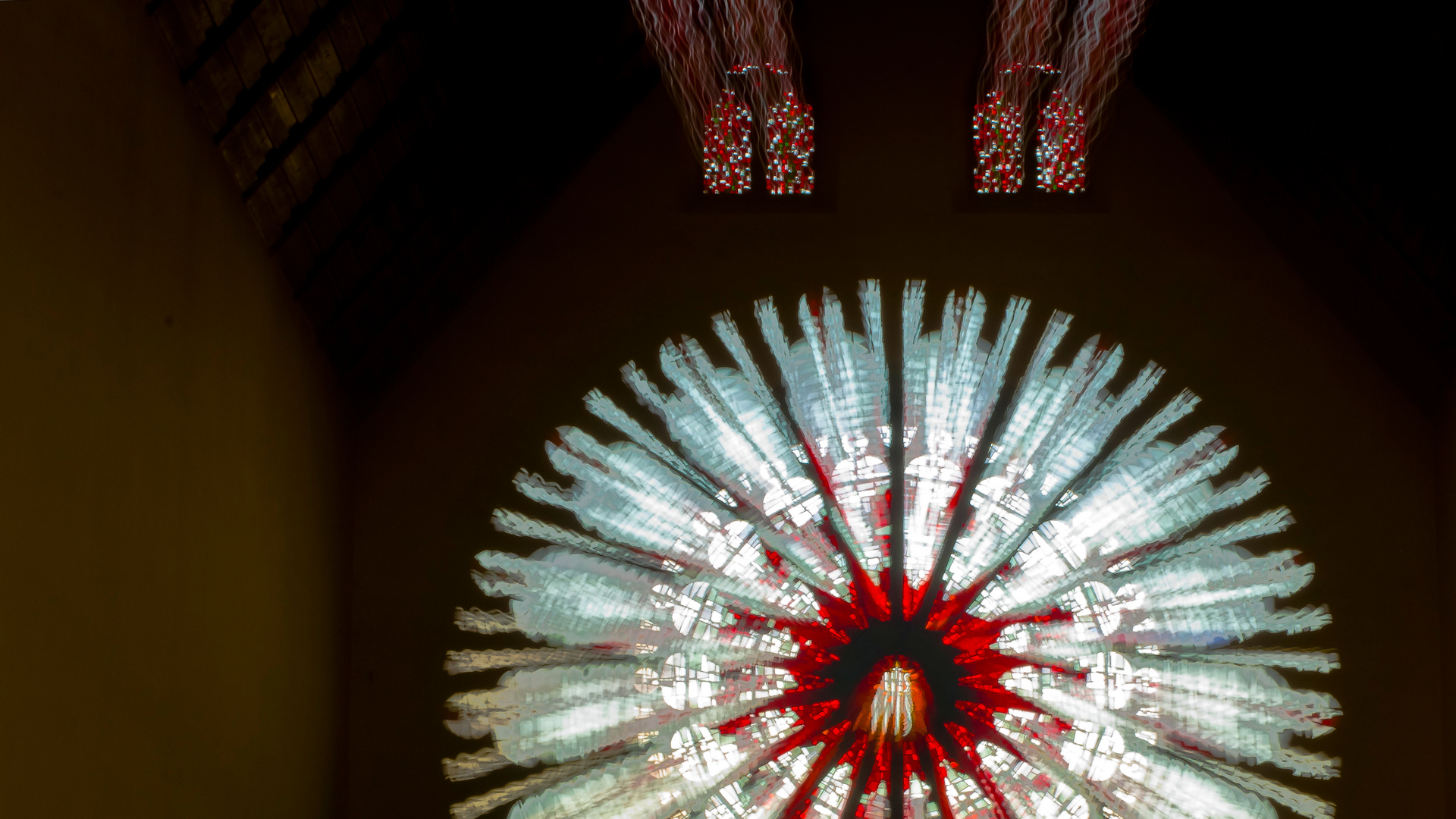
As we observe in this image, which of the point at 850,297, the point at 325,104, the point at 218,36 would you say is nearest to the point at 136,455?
the point at 218,36

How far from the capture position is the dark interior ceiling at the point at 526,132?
11.4 ft

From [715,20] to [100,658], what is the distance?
320cm

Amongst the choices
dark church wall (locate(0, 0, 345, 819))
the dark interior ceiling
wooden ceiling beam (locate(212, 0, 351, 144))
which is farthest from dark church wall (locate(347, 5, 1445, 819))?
wooden ceiling beam (locate(212, 0, 351, 144))

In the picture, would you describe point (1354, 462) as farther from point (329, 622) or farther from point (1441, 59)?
point (329, 622)

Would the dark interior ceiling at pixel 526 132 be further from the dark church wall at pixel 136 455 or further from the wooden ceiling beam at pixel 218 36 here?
the dark church wall at pixel 136 455

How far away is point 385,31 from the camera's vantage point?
3668 mm

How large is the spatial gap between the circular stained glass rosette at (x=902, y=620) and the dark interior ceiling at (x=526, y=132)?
0.90 meters

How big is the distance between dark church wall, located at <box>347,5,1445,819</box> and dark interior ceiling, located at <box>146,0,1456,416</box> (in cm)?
14

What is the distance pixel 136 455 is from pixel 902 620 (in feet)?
9.23

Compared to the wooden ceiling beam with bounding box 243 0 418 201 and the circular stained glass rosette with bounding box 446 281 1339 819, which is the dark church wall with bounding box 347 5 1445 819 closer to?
the circular stained glass rosette with bounding box 446 281 1339 819

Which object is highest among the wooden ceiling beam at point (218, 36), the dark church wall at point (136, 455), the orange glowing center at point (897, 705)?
the wooden ceiling beam at point (218, 36)

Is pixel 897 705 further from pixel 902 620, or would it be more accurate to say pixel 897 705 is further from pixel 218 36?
pixel 218 36

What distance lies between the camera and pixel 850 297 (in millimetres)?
4852

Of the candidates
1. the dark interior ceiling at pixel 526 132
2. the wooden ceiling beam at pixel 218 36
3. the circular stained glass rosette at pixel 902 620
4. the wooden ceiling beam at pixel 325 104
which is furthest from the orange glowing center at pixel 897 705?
the wooden ceiling beam at pixel 218 36
